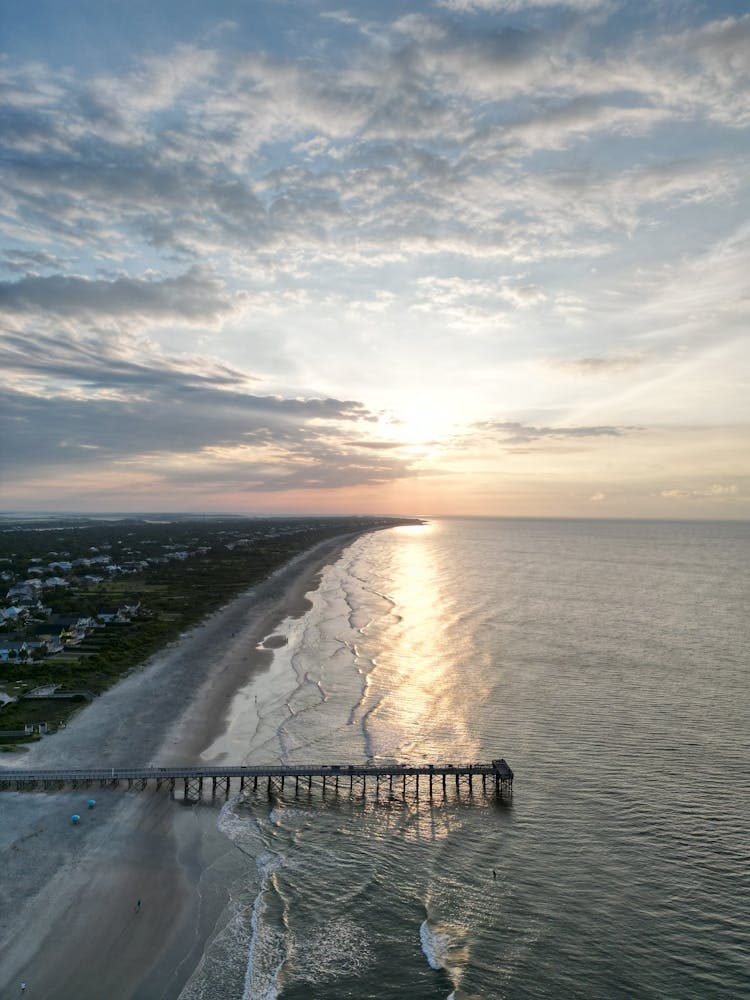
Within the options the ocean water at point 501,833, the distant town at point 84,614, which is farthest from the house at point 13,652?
the ocean water at point 501,833

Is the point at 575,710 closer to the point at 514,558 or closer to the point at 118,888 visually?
the point at 118,888

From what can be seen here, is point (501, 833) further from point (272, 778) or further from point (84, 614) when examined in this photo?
point (84, 614)

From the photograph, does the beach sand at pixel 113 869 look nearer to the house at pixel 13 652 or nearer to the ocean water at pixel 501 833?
the ocean water at pixel 501 833

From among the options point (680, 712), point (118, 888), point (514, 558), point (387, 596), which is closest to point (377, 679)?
point (680, 712)

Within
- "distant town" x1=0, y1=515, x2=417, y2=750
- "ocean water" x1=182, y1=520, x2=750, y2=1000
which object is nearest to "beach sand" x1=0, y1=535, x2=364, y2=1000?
"ocean water" x1=182, y1=520, x2=750, y2=1000

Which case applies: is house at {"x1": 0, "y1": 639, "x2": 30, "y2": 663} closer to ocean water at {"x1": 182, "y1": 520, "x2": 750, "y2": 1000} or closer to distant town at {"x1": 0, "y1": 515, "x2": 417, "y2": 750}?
distant town at {"x1": 0, "y1": 515, "x2": 417, "y2": 750}

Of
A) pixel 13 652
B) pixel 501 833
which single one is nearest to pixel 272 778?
pixel 501 833
